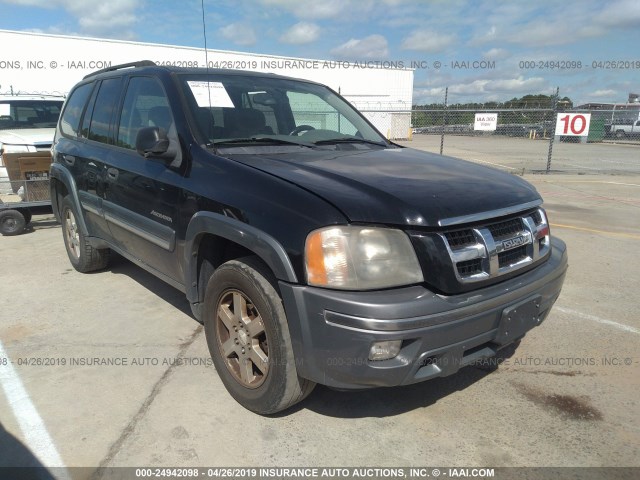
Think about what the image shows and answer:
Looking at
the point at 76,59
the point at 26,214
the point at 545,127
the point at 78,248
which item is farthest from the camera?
the point at 76,59

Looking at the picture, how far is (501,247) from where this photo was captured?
7.86ft

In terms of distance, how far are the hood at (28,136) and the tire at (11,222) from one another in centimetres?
149

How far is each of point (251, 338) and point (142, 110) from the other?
1.99 metres

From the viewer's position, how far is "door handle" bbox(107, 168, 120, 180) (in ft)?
11.8

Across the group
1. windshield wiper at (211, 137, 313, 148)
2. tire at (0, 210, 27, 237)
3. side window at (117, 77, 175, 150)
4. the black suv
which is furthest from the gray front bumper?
tire at (0, 210, 27, 237)

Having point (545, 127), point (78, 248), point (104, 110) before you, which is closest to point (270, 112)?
point (104, 110)

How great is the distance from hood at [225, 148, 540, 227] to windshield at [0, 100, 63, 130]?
25.4 ft

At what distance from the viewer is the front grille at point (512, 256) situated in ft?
7.97

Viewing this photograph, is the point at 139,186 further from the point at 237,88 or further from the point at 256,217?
the point at 256,217

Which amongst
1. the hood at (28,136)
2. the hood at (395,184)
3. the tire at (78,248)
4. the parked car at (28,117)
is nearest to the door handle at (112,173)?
the tire at (78,248)

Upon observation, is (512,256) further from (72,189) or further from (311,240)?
(72,189)

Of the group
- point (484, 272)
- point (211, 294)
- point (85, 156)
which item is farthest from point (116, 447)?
point (85, 156)

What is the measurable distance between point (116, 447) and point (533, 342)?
2842mm

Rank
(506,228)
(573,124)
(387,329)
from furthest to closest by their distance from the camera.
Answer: (573,124) < (506,228) < (387,329)
